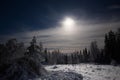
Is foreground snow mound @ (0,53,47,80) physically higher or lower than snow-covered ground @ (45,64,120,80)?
higher

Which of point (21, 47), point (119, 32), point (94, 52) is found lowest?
point (94, 52)

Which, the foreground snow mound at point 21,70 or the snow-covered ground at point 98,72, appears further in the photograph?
the snow-covered ground at point 98,72

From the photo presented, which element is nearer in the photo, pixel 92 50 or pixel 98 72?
pixel 98 72

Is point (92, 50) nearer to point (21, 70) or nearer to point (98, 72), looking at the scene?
point (98, 72)

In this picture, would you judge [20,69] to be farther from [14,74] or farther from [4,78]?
[4,78]

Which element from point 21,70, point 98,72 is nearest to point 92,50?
point 98,72

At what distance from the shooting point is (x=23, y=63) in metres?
16.0

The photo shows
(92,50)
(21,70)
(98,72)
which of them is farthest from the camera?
(92,50)

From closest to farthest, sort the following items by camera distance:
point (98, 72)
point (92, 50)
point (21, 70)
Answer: point (21, 70) < point (98, 72) < point (92, 50)

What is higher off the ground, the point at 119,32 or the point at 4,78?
the point at 119,32

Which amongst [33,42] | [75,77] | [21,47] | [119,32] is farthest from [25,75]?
[119,32]

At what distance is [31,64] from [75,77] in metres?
6.50

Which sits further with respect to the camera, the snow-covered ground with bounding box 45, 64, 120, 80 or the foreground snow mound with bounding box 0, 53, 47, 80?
the snow-covered ground with bounding box 45, 64, 120, 80

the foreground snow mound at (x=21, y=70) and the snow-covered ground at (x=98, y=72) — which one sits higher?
the foreground snow mound at (x=21, y=70)
